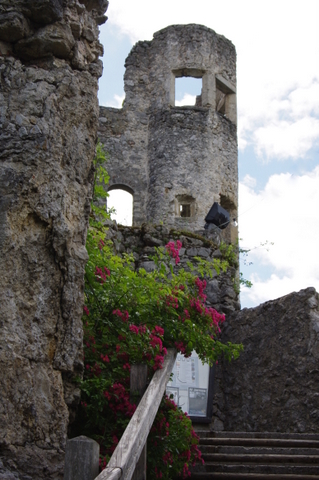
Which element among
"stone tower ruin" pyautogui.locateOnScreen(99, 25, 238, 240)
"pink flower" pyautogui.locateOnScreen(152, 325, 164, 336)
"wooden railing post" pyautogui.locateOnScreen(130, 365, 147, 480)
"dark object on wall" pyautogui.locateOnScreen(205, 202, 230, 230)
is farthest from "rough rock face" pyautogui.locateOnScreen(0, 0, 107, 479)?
"stone tower ruin" pyautogui.locateOnScreen(99, 25, 238, 240)

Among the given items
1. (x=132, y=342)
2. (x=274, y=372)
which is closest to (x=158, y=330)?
(x=132, y=342)

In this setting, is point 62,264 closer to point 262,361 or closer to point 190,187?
point 262,361

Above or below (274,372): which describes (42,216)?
above

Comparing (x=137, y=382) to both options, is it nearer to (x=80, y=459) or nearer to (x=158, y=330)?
(x=158, y=330)

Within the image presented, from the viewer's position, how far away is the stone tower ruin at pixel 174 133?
16734 mm

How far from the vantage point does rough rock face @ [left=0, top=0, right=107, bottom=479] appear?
300cm

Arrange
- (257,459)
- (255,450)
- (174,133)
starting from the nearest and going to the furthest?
1. (257,459)
2. (255,450)
3. (174,133)

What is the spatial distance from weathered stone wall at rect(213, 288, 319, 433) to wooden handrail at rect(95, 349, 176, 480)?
9.06ft

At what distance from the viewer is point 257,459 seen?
5070 millimetres

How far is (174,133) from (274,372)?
1095cm

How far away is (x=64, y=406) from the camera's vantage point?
3.18 m

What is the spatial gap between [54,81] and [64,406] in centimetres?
179

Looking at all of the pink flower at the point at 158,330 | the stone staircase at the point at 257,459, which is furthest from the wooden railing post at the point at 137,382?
the stone staircase at the point at 257,459

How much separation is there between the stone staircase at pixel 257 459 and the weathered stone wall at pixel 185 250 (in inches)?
137
